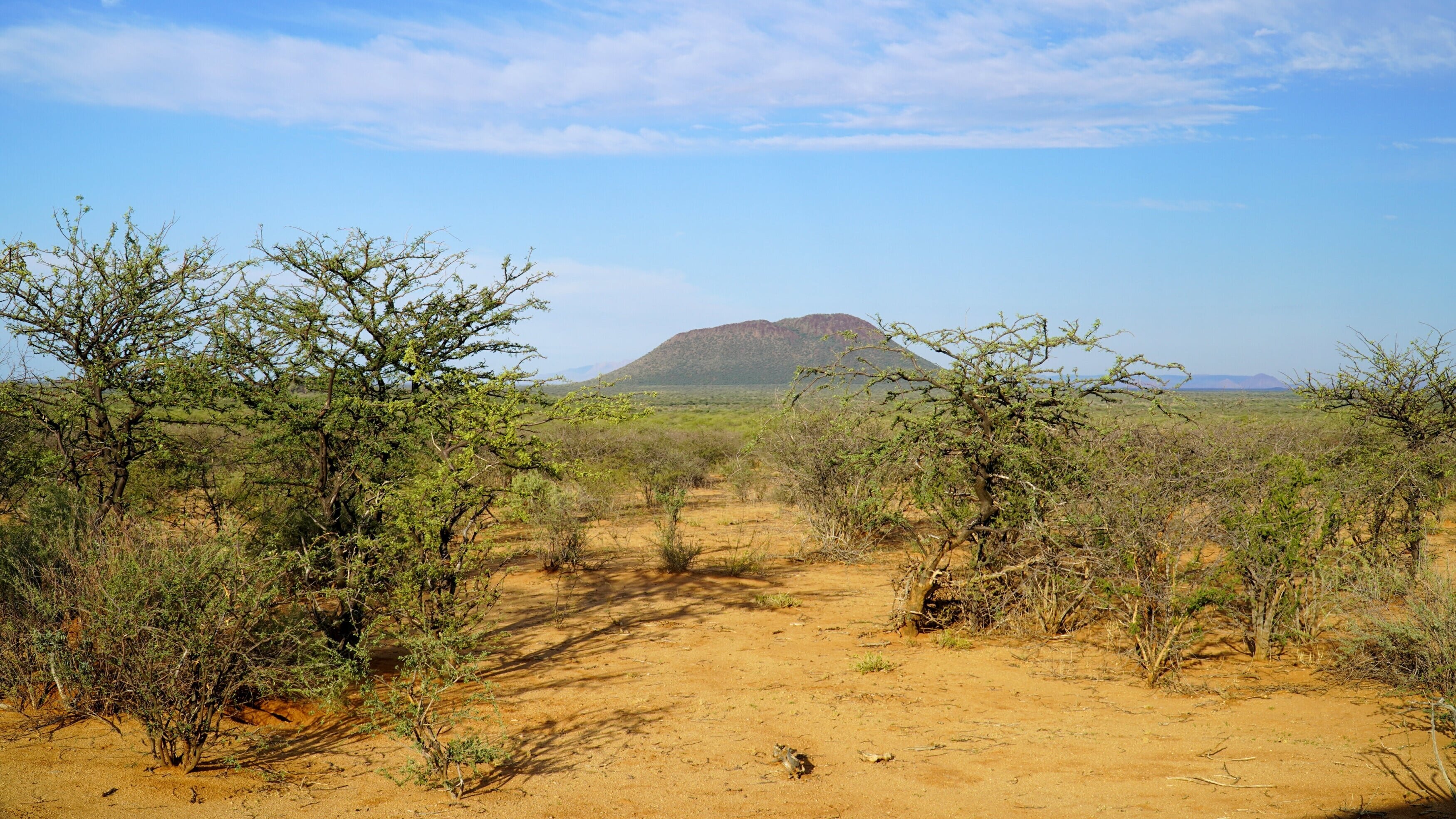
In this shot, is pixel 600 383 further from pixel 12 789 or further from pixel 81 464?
pixel 81 464

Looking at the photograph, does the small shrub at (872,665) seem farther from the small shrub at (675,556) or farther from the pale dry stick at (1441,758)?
the small shrub at (675,556)

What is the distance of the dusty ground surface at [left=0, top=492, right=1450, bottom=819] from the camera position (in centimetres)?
556

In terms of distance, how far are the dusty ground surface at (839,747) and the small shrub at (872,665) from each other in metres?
0.09

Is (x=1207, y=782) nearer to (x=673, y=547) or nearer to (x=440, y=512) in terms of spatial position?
(x=440, y=512)

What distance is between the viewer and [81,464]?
10484mm

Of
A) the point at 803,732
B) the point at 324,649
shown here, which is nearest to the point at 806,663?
the point at 803,732

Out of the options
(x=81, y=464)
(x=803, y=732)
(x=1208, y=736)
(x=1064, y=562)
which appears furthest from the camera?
(x=81, y=464)

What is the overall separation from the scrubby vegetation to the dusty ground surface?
0.28 m

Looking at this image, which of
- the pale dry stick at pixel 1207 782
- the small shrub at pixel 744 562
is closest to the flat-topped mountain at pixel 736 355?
the small shrub at pixel 744 562

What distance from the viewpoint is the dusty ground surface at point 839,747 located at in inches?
219

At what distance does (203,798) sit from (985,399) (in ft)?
25.5

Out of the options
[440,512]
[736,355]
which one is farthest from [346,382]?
[736,355]

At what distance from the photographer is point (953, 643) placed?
9320mm

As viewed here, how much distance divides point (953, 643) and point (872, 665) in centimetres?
113
